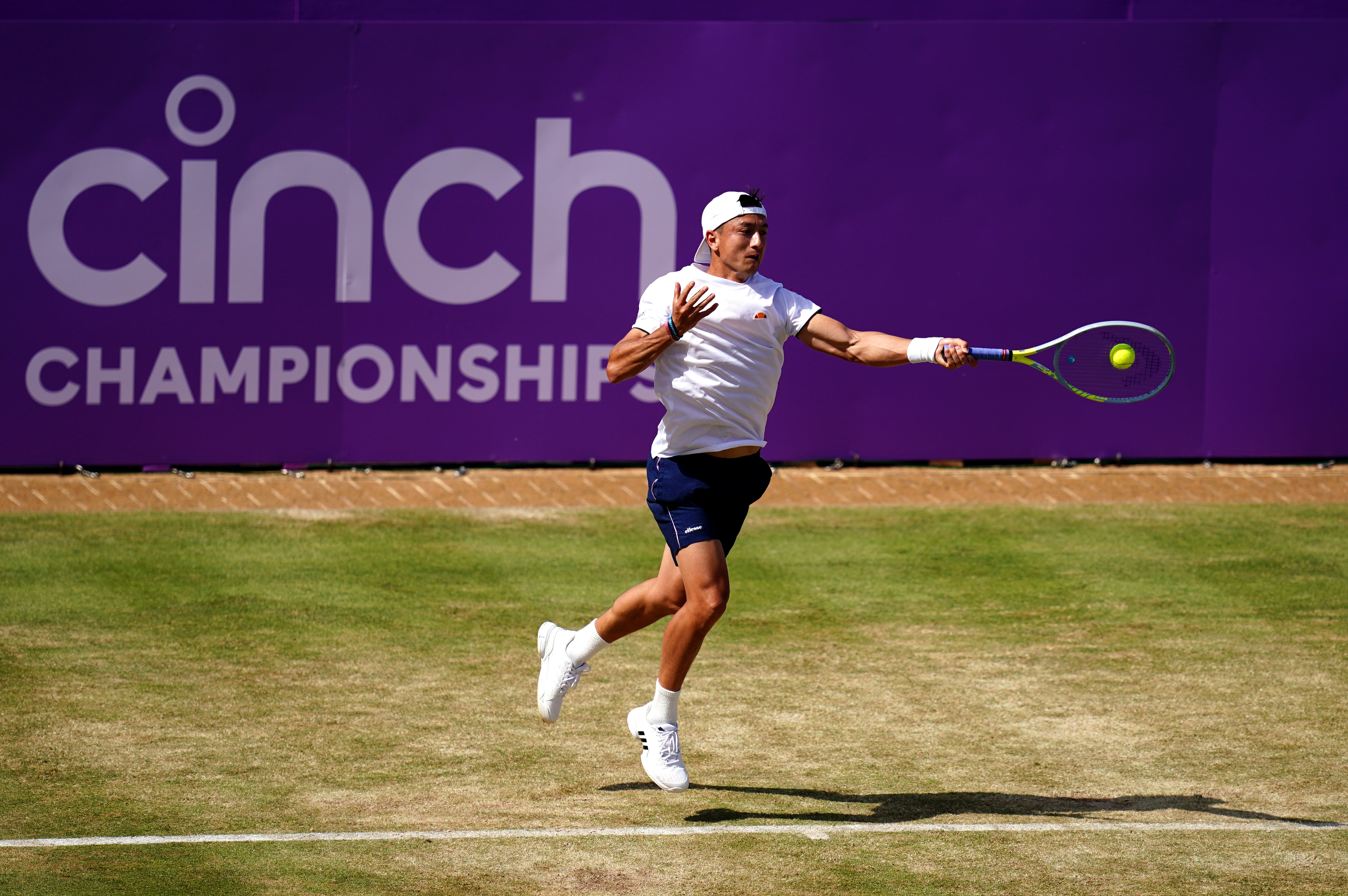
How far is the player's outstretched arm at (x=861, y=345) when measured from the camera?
18.7 feet

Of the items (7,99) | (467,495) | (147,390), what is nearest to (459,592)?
(467,495)

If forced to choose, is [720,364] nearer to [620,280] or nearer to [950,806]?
[950,806]

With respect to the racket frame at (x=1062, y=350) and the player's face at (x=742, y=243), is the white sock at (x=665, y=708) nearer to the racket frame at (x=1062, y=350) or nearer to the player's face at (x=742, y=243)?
the player's face at (x=742, y=243)

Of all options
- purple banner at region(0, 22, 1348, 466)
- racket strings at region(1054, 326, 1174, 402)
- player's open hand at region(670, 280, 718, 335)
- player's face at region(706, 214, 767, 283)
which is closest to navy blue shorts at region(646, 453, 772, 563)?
player's open hand at region(670, 280, 718, 335)

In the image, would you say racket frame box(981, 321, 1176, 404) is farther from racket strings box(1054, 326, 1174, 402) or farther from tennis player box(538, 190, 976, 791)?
tennis player box(538, 190, 976, 791)

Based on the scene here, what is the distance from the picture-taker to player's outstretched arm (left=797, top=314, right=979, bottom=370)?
5.69 meters

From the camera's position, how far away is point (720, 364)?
19.1 ft

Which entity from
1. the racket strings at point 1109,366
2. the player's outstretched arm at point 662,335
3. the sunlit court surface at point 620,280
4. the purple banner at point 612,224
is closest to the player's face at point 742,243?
the player's outstretched arm at point 662,335

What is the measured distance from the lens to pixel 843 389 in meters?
12.6

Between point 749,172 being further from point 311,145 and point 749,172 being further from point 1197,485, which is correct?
point 1197,485

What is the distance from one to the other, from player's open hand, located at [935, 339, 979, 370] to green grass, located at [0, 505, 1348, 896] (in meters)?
1.52

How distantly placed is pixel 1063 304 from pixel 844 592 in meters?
4.39

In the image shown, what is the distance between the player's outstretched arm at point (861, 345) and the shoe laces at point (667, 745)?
145 cm

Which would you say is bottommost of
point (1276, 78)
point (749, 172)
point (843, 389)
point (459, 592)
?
point (459, 592)
